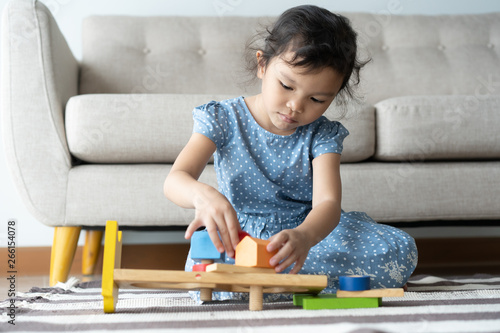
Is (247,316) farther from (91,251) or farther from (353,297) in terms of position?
(91,251)

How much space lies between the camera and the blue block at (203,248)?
737 millimetres

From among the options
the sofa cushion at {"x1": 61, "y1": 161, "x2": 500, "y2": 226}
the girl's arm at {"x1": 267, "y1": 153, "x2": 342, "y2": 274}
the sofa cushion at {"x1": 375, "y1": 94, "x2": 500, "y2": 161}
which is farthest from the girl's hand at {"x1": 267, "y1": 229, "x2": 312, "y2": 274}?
the sofa cushion at {"x1": 375, "y1": 94, "x2": 500, "y2": 161}

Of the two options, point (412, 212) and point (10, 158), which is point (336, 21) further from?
point (10, 158)

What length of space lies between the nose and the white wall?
1.10 m

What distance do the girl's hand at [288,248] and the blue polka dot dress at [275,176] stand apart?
250mm

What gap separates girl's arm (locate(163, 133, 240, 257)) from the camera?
2.31ft

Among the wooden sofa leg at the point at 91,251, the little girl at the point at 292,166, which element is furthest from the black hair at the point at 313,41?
the wooden sofa leg at the point at 91,251

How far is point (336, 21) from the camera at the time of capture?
0.93m

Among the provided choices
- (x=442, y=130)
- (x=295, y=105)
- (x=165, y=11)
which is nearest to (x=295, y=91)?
(x=295, y=105)

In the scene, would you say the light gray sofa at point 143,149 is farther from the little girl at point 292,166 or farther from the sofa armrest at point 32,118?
the little girl at point 292,166

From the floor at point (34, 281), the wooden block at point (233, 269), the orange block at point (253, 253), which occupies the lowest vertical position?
Result: the floor at point (34, 281)

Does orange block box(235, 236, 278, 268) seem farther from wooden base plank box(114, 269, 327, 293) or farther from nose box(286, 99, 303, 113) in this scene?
nose box(286, 99, 303, 113)

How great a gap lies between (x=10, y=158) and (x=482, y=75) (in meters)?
1.59

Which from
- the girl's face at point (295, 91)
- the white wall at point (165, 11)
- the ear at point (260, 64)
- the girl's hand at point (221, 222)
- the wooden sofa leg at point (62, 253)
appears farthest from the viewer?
the white wall at point (165, 11)
